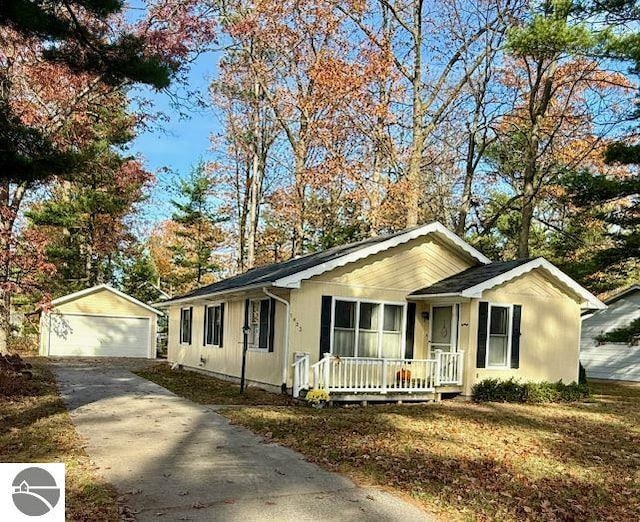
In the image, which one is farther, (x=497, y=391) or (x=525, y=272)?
(x=525, y=272)

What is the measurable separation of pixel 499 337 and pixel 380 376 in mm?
3089

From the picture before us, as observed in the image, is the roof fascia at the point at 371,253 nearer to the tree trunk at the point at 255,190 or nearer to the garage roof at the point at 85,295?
the tree trunk at the point at 255,190

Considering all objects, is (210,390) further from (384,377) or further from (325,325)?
(384,377)


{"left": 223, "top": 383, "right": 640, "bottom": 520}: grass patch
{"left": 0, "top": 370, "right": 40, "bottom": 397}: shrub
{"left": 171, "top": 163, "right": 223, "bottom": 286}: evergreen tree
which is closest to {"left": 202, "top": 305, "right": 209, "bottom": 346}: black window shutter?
{"left": 0, "top": 370, "right": 40, "bottom": 397}: shrub

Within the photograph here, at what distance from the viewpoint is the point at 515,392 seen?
13.8m

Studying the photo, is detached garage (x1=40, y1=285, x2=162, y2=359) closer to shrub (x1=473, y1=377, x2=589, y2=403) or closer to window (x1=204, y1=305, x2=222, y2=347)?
window (x1=204, y1=305, x2=222, y2=347)

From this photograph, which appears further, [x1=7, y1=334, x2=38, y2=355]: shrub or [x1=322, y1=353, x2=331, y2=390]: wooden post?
[x1=7, y1=334, x2=38, y2=355]: shrub

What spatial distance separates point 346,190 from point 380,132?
3.11m

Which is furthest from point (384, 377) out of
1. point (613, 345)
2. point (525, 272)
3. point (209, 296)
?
point (613, 345)

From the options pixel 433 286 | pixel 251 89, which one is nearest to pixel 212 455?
pixel 433 286

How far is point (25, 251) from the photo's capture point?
2022 cm

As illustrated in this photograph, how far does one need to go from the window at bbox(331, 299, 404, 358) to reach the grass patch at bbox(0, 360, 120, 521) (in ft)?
19.2

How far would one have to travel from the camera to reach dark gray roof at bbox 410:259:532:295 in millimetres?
13453

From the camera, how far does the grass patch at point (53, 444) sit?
5082 millimetres
